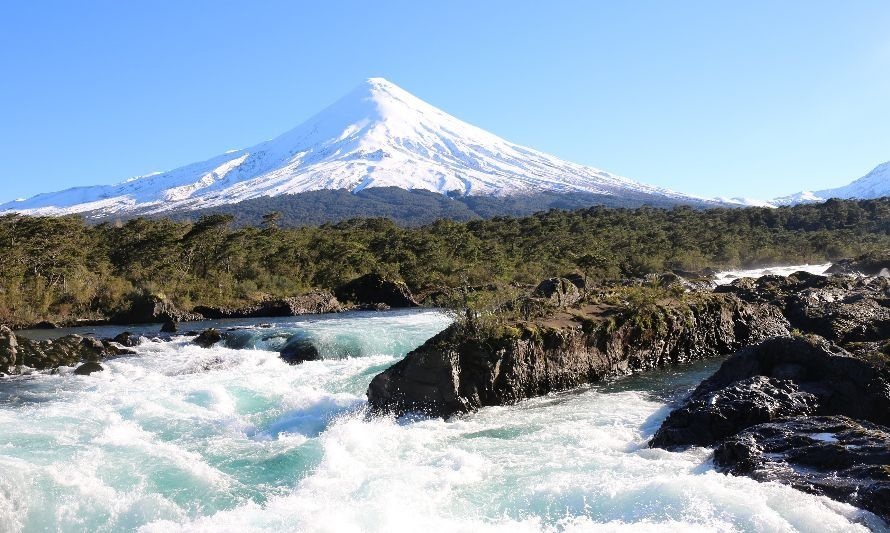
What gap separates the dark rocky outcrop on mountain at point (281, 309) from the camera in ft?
101

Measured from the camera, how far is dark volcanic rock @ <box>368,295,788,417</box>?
10945mm

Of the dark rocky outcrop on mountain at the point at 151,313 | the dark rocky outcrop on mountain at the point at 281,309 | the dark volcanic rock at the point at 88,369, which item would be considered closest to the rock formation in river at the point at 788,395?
the dark volcanic rock at the point at 88,369

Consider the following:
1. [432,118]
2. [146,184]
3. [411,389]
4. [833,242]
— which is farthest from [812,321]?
[146,184]

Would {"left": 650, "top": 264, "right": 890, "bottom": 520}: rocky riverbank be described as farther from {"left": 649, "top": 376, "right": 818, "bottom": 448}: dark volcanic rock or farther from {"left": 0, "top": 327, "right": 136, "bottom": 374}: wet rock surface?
{"left": 0, "top": 327, "right": 136, "bottom": 374}: wet rock surface

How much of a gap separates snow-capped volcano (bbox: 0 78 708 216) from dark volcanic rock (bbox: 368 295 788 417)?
106 meters

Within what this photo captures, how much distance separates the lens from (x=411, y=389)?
1094cm

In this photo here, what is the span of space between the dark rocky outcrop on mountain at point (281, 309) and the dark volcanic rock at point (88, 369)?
1419cm

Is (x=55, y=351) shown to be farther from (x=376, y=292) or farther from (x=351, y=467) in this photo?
(x=376, y=292)

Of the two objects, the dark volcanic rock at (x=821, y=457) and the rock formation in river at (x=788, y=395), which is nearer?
the dark volcanic rock at (x=821, y=457)

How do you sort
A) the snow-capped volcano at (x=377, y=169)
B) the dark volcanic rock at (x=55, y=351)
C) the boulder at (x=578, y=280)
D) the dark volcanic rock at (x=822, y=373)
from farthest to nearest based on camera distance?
the snow-capped volcano at (x=377, y=169), the boulder at (x=578, y=280), the dark volcanic rock at (x=55, y=351), the dark volcanic rock at (x=822, y=373)

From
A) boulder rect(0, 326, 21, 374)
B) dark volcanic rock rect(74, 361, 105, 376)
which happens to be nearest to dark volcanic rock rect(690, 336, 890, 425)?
dark volcanic rock rect(74, 361, 105, 376)

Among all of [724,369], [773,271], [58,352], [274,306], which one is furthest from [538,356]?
[773,271]

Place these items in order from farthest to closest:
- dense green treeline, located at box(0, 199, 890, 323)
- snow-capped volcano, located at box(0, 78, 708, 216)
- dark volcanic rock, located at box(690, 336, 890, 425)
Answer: snow-capped volcano, located at box(0, 78, 708, 216), dense green treeline, located at box(0, 199, 890, 323), dark volcanic rock, located at box(690, 336, 890, 425)

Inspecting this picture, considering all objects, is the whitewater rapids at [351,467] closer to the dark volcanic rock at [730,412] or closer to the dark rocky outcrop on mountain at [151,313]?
the dark volcanic rock at [730,412]
